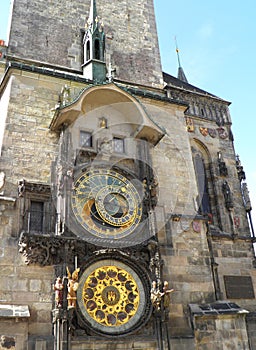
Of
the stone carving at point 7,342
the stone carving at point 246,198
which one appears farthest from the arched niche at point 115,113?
the stone carving at point 7,342

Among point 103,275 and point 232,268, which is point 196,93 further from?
point 103,275

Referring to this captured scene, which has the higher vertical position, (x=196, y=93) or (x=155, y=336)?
(x=196, y=93)

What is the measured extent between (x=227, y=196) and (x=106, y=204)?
5331 mm

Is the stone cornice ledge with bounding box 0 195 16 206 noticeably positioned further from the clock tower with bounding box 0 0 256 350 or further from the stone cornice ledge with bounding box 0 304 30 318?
the stone cornice ledge with bounding box 0 304 30 318

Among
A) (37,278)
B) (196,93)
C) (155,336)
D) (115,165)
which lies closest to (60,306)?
(37,278)

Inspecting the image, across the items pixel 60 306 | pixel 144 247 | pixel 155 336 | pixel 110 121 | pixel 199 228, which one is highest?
pixel 110 121

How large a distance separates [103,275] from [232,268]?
165 inches

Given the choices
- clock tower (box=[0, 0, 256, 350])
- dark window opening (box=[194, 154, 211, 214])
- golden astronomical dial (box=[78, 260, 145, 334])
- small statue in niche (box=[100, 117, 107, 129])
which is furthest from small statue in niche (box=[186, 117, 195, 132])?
golden astronomical dial (box=[78, 260, 145, 334])

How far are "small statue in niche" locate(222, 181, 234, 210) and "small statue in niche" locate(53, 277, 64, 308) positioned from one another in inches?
267

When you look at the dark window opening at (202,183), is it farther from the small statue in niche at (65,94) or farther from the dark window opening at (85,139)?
the small statue in niche at (65,94)

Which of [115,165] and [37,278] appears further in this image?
[115,165]

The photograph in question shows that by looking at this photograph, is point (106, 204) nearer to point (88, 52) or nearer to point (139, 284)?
point (139, 284)

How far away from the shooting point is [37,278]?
24.0 ft

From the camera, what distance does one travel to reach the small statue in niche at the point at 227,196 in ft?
40.0
